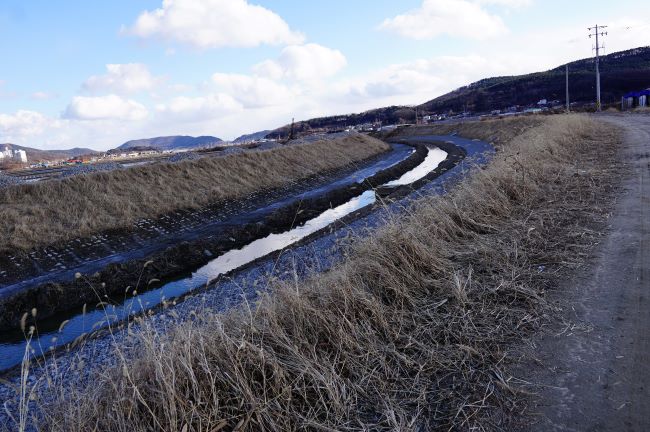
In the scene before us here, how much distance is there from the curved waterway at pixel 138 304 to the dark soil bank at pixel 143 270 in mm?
450

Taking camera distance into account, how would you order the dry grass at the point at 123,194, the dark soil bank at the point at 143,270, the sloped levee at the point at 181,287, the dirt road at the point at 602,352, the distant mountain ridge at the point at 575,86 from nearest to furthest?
the dirt road at the point at 602,352
the sloped levee at the point at 181,287
the dark soil bank at the point at 143,270
the dry grass at the point at 123,194
the distant mountain ridge at the point at 575,86

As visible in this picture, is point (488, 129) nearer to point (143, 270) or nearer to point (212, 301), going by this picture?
point (143, 270)

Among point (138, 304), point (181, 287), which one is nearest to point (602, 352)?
point (138, 304)

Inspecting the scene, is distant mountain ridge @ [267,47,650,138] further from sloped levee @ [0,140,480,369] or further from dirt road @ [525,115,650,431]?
dirt road @ [525,115,650,431]

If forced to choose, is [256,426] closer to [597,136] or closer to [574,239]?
[574,239]

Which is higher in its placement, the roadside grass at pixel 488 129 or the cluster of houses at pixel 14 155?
the cluster of houses at pixel 14 155

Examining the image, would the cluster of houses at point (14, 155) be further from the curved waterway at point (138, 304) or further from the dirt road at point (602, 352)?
the dirt road at point (602, 352)

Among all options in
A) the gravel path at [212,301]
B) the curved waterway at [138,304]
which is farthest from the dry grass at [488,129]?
the gravel path at [212,301]

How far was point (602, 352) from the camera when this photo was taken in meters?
3.73

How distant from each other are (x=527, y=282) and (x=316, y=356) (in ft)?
9.21

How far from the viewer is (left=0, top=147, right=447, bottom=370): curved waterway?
8672 mm

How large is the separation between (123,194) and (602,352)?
20071 millimetres

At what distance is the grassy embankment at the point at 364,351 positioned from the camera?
3270mm

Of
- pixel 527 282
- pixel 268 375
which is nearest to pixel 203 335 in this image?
pixel 268 375
